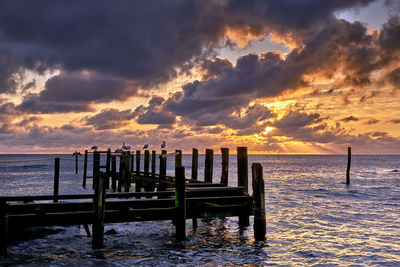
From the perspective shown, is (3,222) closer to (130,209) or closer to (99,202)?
(99,202)

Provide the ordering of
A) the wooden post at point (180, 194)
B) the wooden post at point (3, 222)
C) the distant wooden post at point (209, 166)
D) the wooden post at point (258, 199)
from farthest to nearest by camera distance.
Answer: the distant wooden post at point (209, 166) → the wooden post at point (258, 199) → the wooden post at point (180, 194) → the wooden post at point (3, 222)

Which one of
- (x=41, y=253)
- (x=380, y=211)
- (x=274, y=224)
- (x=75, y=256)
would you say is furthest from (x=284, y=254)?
(x=380, y=211)

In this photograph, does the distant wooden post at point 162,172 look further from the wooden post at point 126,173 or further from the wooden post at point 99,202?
the wooden post at point 99,202

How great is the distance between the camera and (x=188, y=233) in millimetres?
12250

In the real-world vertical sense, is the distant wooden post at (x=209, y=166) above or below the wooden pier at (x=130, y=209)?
above

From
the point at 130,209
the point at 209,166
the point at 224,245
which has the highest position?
the point at 209,166

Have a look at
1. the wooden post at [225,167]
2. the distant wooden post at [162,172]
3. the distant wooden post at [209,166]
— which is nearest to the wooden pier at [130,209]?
the wooden post at [225,167]

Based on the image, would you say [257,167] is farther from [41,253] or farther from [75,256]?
[41,253]

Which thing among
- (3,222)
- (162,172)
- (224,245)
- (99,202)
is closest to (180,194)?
(99,202)

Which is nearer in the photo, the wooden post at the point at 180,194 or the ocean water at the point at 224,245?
the ocean water at the point at 224,245

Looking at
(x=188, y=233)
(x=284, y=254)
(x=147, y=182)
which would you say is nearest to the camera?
(x=284, y=254)

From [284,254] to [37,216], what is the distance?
6493 mm

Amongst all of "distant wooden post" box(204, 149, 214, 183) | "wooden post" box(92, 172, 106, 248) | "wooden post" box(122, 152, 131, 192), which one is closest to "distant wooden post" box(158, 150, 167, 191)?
"distant wooden post" box(204, 149, 214, 183)

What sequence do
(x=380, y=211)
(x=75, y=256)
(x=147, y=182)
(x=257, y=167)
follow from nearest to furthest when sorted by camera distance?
(x=75, y=256) → (x=257, y=167) → (x=380, y=211) → (x=147, y=182)
